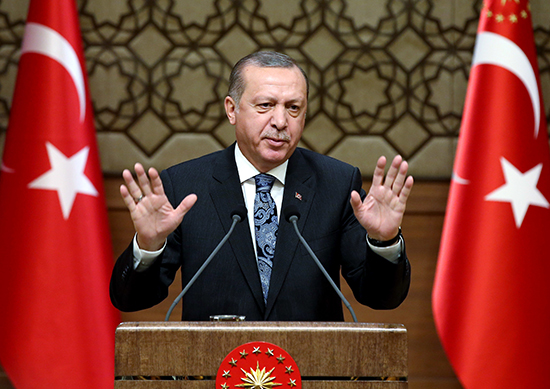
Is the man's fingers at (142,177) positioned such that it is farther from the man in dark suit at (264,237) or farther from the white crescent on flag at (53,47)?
the white crescent on flag at (53,47)

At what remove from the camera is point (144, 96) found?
330 centimetres

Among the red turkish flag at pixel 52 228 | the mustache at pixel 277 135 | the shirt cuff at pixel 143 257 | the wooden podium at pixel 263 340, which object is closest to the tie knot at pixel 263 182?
the mustache at pixel 277 135

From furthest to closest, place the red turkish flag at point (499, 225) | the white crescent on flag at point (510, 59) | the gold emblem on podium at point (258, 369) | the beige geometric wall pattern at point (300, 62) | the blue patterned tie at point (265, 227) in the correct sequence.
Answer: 1. the beige geometric wall pattern at point (300, 62)
2. the white crescent on flag at point (510, 59)
3. the red turkish flag at point (499, 225)
4. the blue patterned tie at point (265, 227)
5. the gold emblem on podium at point (258, 369)

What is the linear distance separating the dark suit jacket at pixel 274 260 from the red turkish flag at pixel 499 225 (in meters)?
1.19

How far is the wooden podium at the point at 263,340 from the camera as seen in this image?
3.92 feet

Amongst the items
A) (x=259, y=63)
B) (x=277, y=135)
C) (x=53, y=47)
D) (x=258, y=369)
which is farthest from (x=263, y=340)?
(x=53, y=47)

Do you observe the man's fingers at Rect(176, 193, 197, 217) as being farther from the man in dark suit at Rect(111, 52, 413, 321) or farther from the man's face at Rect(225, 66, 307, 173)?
the man's face at Rect(225, 66, 307, 173)

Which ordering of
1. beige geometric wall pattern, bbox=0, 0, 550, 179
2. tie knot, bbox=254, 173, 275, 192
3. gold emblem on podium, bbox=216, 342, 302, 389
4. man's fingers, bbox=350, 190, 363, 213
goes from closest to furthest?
gold emblem on podium, bbox=216, 342, 302, 389 < man's fingers, bbox=350, 190, 363, 213 < tie knot, bbox=254, 173, 275, 192 < beige geometric wall pattern, bbox=0, 0, 550, 179

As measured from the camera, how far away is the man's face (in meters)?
1.81

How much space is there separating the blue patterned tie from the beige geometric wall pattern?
145 centimetres

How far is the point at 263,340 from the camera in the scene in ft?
3.93

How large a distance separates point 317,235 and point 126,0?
7.21 ft

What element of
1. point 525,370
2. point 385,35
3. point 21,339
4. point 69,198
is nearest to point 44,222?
point 69,198

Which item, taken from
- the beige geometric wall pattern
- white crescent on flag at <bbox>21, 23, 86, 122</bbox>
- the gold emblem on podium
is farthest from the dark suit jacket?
the beige geometric wall pattern
